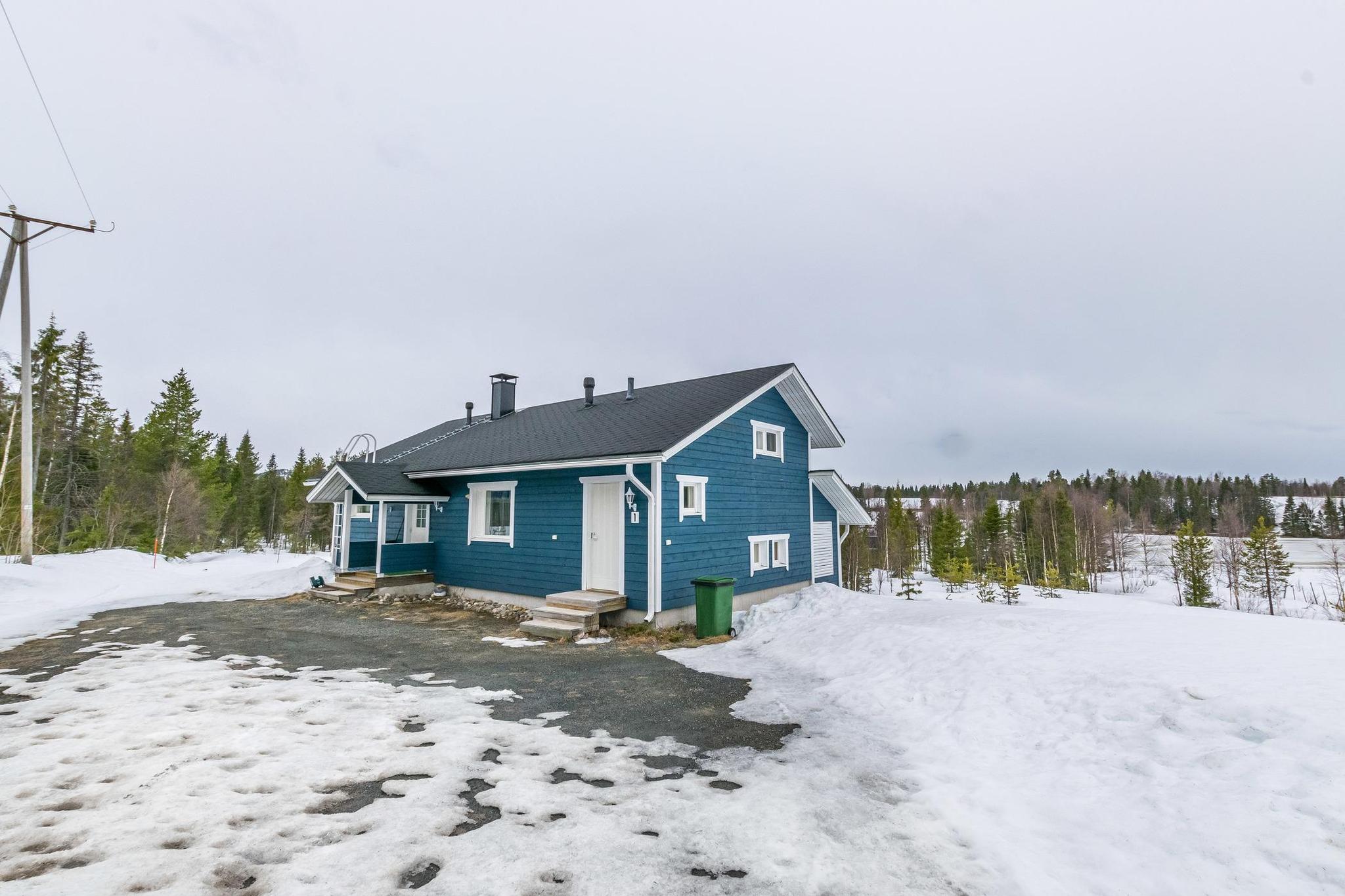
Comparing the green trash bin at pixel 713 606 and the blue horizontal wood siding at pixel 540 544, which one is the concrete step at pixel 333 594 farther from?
the green trash bin at pixel 713 606

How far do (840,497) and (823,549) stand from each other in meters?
1.82

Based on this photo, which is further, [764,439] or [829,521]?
[829,521]

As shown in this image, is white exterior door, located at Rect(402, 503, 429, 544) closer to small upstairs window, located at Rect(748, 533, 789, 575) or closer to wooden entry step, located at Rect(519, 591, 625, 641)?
wooden entry step, located at Rect(519, 591, 625, 641)

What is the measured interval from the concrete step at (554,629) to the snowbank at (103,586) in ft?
27.6

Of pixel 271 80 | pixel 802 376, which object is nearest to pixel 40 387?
pixel 271 80

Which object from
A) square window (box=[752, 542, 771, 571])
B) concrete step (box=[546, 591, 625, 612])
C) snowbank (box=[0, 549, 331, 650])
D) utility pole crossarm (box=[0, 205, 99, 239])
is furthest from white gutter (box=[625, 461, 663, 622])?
utility pole crossarm (box=[0, 205, 99, 239])

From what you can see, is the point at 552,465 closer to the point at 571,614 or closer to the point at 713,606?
the point at 571,614

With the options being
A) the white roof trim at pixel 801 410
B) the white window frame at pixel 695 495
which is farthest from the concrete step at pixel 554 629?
the white roof trim at pixel 801 410

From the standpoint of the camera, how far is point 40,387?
2969cm

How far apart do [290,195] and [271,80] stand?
5024 millimetres

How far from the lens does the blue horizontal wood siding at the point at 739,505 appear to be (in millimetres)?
11609

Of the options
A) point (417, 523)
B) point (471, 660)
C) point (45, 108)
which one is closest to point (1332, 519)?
point (417, 523)

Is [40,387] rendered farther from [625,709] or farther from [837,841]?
[837,841]

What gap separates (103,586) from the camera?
54.2 feet
